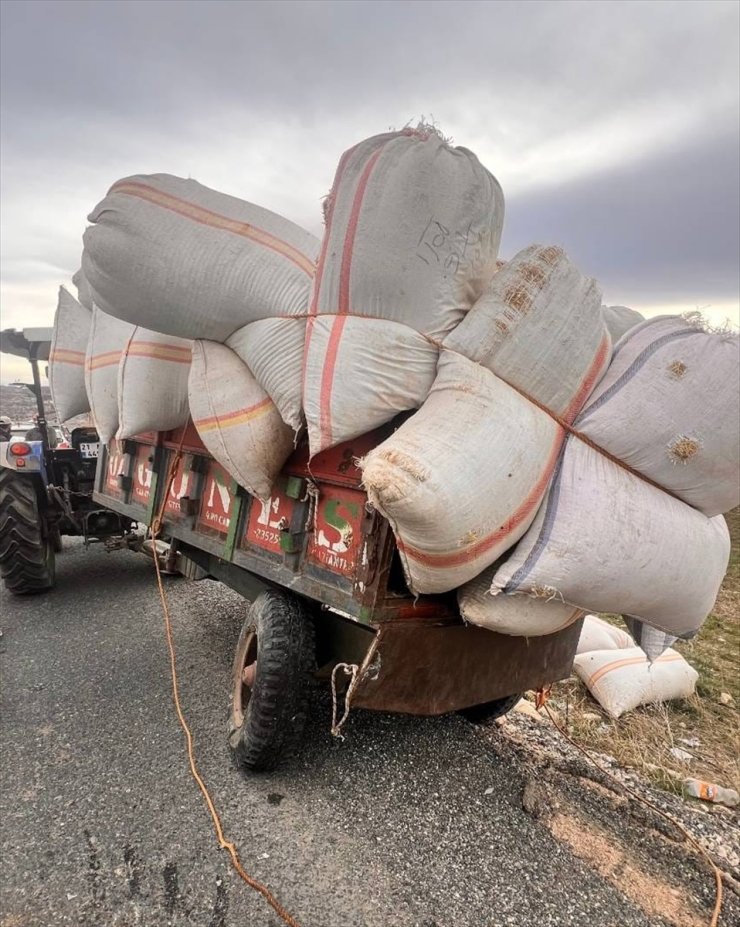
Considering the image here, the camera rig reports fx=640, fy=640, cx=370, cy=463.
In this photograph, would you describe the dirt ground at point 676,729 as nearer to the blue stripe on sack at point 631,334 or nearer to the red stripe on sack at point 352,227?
the blue stripe on sack at point 631,334

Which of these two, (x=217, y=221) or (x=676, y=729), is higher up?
(x=217, y=221)

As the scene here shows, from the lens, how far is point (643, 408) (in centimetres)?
183

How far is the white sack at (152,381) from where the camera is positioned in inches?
118

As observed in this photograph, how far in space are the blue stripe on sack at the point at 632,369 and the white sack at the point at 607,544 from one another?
11 cm

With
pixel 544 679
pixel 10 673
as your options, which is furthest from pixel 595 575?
pixel 10 673

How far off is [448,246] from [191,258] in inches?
40.6

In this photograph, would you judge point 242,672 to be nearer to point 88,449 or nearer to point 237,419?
point 237,419

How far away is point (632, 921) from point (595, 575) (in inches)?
46.3

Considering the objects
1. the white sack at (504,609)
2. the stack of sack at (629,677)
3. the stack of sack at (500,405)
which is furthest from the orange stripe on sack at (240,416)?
the stack of sack at (629,677)

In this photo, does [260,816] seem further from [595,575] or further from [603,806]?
[595,575]

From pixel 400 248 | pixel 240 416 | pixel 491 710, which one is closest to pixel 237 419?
pixel 240 416

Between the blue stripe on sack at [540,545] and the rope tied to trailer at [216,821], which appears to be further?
the rope tied to trailer at [216,821]

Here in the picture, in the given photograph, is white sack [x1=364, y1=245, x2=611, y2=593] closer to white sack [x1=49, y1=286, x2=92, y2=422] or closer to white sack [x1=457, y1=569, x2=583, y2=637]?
white sack [x1=457, y1=569, x2=583, y2=637]

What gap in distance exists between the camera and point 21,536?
15.2 ft
